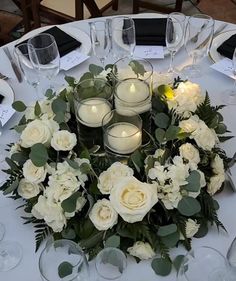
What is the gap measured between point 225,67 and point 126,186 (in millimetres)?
686

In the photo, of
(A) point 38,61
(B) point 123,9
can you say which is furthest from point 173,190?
(B) point 123,9

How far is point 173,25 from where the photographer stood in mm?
1363

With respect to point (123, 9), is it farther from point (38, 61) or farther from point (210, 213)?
point (210, 213)

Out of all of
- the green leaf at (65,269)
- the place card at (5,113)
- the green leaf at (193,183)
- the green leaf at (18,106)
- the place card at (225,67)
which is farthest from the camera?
the place card at (225,67)

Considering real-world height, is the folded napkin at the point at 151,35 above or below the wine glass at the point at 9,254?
above

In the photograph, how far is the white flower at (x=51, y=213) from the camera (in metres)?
0.96

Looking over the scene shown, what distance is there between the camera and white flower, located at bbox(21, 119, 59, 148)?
105 cm

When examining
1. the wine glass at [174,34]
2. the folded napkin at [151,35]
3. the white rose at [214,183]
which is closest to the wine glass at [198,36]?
the wine glass at [174,34]

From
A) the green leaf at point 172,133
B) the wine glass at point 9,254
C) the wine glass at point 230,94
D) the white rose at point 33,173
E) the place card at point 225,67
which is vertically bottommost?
the wine glass at point 9,254

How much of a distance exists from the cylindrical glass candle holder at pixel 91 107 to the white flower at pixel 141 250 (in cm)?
26

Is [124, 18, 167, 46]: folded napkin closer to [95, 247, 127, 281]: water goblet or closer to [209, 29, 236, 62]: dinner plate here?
[209, 29, 236, 62]: dinner plate

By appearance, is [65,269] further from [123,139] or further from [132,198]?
[123,139]

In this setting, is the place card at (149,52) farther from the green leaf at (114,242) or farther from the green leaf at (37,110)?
the green leaf at (114,242)

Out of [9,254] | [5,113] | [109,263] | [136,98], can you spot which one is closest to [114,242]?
[109,263]
